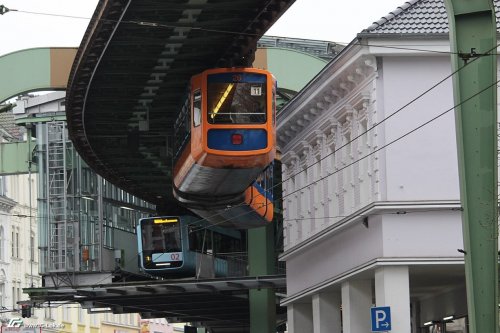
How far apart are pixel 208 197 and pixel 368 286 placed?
4.71 metres

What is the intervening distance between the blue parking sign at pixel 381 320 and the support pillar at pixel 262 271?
27.5m

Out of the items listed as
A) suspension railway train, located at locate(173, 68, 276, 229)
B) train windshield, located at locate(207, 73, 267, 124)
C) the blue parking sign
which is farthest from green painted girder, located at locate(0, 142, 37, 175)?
the blue parking sign

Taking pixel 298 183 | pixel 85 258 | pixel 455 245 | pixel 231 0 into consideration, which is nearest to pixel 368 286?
pixel 455 245

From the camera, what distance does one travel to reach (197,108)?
37.2 metres

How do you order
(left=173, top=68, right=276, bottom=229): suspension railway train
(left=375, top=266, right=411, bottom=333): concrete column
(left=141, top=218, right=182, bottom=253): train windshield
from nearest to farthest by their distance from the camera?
(left=173, top=68, right=276, bottom=229): suspension railway train → (left=375, top=266, right=411, bottom=333): concrete column → (left=141, top=218, right=182, bottom=253): train windshield

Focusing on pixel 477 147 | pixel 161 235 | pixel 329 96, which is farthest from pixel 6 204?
pixel 477 147

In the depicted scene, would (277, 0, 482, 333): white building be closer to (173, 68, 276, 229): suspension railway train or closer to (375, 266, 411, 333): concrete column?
(375, 266, 411, 333): concrete column

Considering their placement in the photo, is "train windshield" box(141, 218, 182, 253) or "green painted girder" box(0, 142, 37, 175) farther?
"green painted girder" box(0, 142, 37, 175)

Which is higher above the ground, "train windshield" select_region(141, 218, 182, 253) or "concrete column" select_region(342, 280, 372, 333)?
"train windshield" select_region(141, 218, 182, 253)

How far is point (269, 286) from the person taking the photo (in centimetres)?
5822

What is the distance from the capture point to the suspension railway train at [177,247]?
198 feet

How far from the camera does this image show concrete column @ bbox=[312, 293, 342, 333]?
150 feet

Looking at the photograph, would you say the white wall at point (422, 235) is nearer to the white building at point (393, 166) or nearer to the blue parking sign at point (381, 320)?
the white building at point (393, 166)

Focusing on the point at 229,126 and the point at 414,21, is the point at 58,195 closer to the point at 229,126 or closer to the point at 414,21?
the point at 229,126
